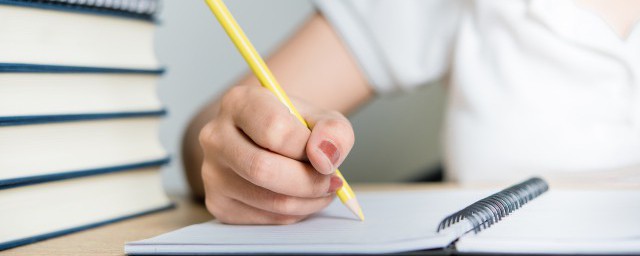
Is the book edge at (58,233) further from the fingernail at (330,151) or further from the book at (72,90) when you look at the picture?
the fingernail at (330,151)

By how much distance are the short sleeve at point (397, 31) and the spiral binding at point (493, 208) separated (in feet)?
0.99

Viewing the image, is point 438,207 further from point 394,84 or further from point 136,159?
point 394,84

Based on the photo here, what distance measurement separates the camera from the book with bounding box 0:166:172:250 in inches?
15.7

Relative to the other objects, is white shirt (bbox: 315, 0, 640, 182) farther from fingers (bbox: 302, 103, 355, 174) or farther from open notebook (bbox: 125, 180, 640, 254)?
fingers (bbox: 302, 103, 355, 174)

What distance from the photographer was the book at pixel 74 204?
0.40 meters

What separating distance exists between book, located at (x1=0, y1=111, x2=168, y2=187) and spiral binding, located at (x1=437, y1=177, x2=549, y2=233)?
0.82 ft

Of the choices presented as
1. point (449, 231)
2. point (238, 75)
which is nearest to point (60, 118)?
point (449, 231)

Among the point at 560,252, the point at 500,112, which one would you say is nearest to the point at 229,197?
the point at 560,252

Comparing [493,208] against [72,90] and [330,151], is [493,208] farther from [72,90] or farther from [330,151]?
[72,90]

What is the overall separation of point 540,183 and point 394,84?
0.29 meters

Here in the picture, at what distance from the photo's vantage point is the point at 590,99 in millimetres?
646

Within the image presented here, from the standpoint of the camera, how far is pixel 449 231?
0.97ft

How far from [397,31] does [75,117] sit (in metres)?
0.40

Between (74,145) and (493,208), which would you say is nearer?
(493,208)
